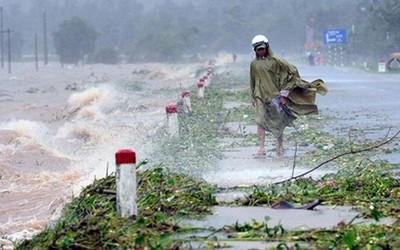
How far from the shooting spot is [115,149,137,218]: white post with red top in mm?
7672

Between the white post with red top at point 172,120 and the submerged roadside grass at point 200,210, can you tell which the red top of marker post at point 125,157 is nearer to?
the submerged roadside grass at point 200,210

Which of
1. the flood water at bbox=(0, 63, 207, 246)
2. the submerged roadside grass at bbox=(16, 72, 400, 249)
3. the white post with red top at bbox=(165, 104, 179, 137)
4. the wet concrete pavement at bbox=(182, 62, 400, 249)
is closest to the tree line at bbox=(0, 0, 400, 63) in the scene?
the flood water at bbox=(0, 63, 207, 246)

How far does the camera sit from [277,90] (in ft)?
48.0

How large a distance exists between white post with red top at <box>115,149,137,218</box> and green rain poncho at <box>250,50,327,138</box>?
695cm

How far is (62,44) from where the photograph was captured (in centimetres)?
10750

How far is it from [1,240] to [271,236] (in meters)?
3.54

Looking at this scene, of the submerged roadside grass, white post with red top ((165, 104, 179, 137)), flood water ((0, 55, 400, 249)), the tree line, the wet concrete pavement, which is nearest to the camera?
the submerged roadside grass

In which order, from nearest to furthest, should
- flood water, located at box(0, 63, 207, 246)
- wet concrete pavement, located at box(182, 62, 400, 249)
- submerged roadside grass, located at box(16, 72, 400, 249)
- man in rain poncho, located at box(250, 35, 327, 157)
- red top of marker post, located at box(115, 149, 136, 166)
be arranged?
1. submerged roadside grass, located at box(16, 72, 400, 249)
2. red top of marker post, located at box(115, 149, 136, 166)
3. wet concrete pavement, located at box(182, 62, 400, 249)
4. flood water, located at box(0, 63, 207, 246)
5. man in rain poncho, located at box(250, 35, 327, 157)

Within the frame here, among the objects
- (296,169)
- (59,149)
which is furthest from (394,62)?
(296,169)

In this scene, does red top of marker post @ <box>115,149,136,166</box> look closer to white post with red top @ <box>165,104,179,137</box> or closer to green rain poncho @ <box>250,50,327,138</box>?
green rain poncho @ <box>250,50,327,138</box>

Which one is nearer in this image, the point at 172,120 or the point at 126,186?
the point at 126,186

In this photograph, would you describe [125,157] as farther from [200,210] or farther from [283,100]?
[283,100]

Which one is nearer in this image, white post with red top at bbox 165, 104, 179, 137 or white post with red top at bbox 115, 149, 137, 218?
white post with red top at bbox 115, 149, 137, 218

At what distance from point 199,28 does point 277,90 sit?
119 m
